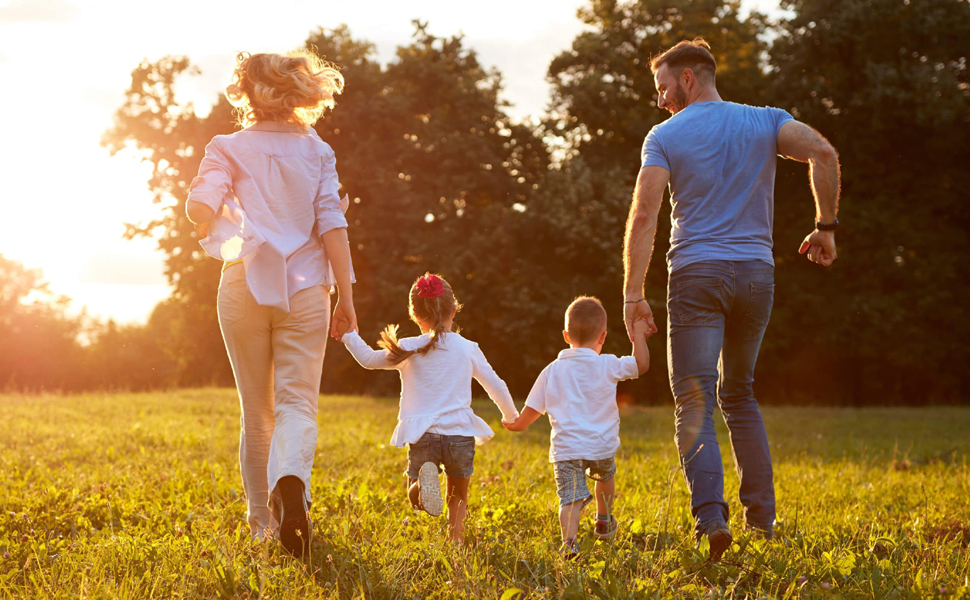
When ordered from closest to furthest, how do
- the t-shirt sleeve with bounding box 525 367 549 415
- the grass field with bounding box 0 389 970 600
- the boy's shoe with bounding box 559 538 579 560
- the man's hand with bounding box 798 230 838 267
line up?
the grass field with bounding box 0 389 970 600 → the boy's shoe with bounding box 559 538 579 560 → the man's hand with bounding box 798 230 838 267 → the t-shirt sleeve with bounding box 525 367 549 415

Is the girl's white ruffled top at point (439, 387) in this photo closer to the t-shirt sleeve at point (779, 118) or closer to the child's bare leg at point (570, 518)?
the child's bare leg at point (570, 518)

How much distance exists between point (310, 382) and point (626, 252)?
5.39 ft

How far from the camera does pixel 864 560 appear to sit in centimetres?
331

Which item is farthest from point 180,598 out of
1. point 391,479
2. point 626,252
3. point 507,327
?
point 507,327

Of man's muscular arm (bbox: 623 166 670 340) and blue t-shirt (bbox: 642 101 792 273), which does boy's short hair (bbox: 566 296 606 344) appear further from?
blue t-shirt (bbox: 642 101 792 273)

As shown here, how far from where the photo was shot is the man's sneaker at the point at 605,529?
3.74m

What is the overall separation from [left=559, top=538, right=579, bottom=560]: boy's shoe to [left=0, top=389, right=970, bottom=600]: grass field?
73 mm

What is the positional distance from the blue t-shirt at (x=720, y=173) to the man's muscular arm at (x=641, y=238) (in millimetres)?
88

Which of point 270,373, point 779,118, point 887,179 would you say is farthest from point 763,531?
point 887,179

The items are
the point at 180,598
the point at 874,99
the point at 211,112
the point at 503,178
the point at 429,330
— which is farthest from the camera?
the point at 503,178

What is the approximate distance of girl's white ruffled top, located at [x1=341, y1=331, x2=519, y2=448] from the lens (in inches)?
155

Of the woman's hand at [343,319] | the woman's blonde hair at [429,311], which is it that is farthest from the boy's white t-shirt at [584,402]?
the woman's hand at [343,319]

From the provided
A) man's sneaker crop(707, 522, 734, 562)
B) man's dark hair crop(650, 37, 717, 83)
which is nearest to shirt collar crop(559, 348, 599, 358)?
man's sneaker crop(707, 522, 734, 562)

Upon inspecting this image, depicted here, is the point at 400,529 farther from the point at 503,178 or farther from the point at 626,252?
the point at 503,178
